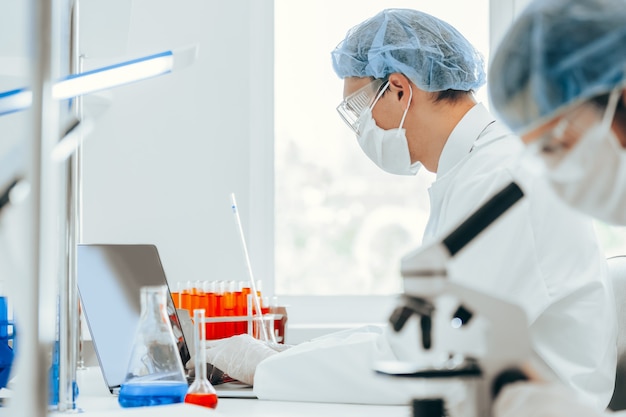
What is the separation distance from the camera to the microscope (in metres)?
0.73

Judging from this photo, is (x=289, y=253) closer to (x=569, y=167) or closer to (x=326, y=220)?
(x=326, y=220)

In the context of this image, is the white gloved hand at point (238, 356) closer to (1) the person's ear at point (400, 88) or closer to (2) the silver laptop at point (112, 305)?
(2) the silver laptop at point (112, 305)

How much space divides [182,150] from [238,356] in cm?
145

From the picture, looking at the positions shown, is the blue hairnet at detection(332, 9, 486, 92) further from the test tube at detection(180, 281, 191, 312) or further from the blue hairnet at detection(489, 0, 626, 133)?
the blue hairnet at detection(489, 0, 626, 133)

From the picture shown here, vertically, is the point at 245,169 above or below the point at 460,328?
above

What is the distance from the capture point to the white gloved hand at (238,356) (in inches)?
57.4

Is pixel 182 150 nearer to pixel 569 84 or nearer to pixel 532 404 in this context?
pixel 569 84

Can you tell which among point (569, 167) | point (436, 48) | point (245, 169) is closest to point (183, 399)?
point (569, 167)

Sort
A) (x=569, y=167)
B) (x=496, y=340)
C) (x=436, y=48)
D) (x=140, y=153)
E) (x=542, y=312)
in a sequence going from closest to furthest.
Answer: (x=496, y=340) → (x=569, y=167) → (x=542, y=312) → (x=436, y=48) → (x=140, y=153)

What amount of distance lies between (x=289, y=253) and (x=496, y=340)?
2.21 metres

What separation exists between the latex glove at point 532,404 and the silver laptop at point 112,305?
75cm

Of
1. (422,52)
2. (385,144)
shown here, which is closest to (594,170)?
(422,52)

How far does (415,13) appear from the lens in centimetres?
175

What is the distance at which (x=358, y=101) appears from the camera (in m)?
1.85
